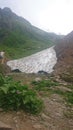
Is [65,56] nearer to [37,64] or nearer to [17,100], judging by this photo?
[37,64]

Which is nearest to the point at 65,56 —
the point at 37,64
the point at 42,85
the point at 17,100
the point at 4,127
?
the point at 37,64

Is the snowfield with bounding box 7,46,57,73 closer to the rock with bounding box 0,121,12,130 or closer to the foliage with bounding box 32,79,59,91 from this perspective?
the foliage with bounding box 32,79,59,91

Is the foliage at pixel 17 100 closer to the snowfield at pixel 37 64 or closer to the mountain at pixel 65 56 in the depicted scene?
the mountain at pixel 65 56

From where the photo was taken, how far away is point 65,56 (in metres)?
21.4

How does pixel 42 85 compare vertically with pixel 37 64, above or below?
below

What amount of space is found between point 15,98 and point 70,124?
1.89 metres

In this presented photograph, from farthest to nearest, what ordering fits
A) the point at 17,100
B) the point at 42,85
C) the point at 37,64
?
the point at 37,64, the point at 42,85, the point at 17,100

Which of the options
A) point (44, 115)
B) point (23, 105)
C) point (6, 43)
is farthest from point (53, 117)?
point (6, 43)

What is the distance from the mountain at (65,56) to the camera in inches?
747

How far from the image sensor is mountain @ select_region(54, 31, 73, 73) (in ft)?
62.2

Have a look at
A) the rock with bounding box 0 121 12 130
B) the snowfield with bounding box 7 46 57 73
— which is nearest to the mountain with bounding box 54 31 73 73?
the snowfield with bounding box 7 46 57 73

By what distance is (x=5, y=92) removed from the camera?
29.1 ft

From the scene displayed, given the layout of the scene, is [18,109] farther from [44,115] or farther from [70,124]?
[70,124]

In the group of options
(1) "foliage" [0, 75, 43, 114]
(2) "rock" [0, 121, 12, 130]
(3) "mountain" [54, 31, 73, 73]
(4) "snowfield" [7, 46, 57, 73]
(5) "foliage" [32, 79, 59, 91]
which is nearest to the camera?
(2) "rock" [0, 121, 12, 130]
